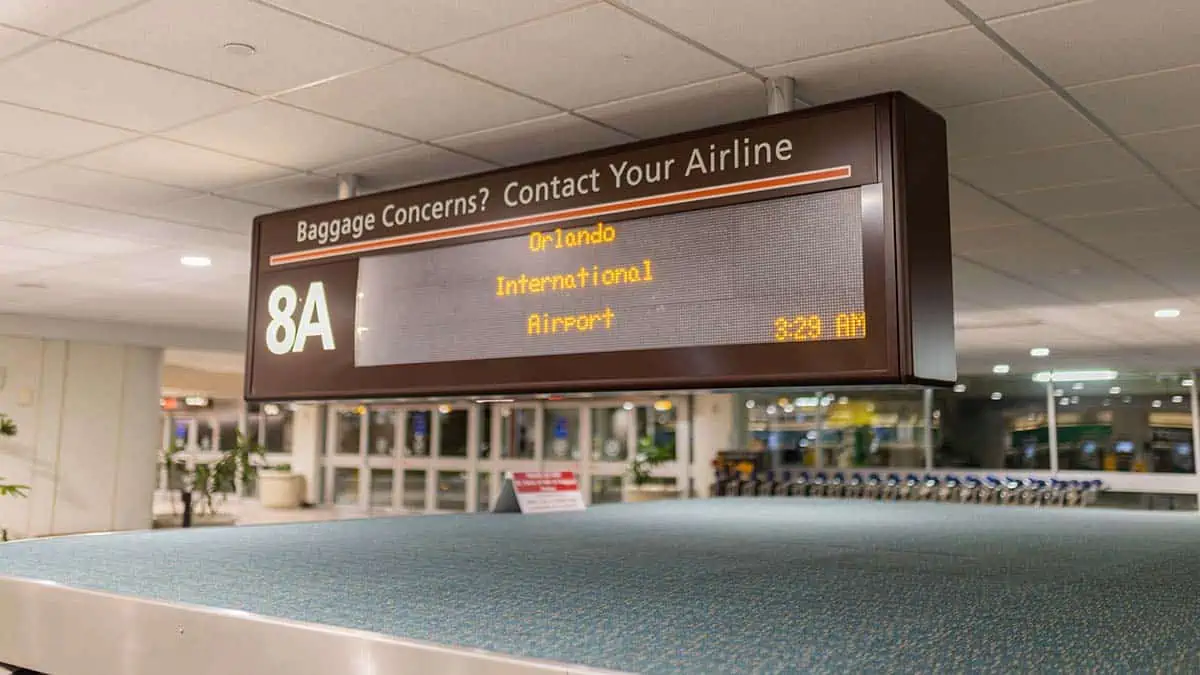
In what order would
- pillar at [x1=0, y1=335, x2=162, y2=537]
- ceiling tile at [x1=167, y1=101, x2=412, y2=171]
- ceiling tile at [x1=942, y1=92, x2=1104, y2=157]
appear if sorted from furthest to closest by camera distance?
pillar at [x1=0, y1=335, x2=162, y2=537] → ceiling tile at [x1=167, y1=101, x2=412, y2=171] → ceiling tile at [x1=942, y1=92, x2=1104, y2=157]

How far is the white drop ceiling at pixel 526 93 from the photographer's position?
2.62 meters

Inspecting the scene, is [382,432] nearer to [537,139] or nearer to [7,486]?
[7,486]

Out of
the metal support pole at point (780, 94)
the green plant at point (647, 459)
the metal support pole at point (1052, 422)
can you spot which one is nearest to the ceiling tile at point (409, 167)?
the metal support pole at point (780, 94)

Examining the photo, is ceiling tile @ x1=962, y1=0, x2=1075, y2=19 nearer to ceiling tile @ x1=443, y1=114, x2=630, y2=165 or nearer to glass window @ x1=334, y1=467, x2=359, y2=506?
ceiling tile @ x1=443, y1=114, x2=630, y2=165

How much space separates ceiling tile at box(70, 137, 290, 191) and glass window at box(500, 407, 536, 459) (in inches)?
430

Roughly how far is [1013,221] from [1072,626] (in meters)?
3.39

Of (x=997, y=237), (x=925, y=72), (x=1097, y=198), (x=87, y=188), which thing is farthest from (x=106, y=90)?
(x=997, y=237)

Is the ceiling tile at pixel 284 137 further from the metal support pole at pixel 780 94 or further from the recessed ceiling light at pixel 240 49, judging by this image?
the metal support pole at pixel 780 94

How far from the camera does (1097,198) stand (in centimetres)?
449

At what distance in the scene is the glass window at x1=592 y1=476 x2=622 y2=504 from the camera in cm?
1424

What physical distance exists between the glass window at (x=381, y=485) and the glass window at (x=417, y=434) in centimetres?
57

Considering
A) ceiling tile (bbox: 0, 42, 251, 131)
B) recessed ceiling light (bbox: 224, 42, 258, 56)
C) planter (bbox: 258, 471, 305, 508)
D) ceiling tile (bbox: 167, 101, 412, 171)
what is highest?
ceiling tile (bbox: 167, 101, 412, 171)

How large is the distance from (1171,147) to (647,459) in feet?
33.4

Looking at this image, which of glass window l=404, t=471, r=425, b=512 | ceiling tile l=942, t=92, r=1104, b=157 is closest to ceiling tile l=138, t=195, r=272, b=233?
ceiling tile l=942, t=92, r=1104, b=157
